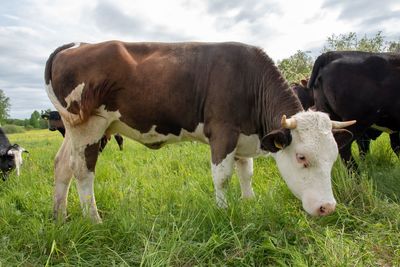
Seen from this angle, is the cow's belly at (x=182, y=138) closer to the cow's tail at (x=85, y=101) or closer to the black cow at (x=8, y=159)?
the cow's tail at (x=85, y=101)

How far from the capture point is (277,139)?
3.59 meters

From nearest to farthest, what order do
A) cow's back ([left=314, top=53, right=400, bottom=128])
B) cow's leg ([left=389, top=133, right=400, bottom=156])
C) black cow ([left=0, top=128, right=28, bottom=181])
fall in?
1. cow's back ([left=314, top=53, right=400, bottom=128])
2. cow's leg ([left=389, top=133, right=400, bottom=156])
3. black cow ([left=0, top=128, right=28, bottom=181])

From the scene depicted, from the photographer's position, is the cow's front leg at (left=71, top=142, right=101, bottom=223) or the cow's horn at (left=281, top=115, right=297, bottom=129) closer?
the cow's horn at (left=281, top=115, right=297, bottom=129)

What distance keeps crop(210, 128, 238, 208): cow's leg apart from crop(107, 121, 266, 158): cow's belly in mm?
194

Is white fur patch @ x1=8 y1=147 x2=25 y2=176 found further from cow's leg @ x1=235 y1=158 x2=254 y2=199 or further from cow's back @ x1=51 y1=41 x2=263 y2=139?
cow's leg @ x1=235 y1=158 x2=254 y2=199

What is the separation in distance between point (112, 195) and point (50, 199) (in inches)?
32.1

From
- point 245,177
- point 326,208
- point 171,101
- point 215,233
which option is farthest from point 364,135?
point 215,233

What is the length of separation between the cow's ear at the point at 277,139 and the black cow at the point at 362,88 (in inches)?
84.2

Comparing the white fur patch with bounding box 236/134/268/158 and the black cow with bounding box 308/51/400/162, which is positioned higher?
the black cow with bounding box 308/51/400/162

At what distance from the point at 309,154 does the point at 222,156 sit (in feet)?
3.18

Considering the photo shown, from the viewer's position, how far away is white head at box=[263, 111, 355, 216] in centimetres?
341

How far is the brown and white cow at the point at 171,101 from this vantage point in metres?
4.09

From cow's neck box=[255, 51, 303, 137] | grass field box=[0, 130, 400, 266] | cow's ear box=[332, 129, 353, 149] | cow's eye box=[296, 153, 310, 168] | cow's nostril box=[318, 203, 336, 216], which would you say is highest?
cow's neck box=[255, 51, 303, 137]

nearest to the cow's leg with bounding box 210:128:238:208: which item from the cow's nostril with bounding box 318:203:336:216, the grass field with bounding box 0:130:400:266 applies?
the grass field with bounding box 0:130:400:266
